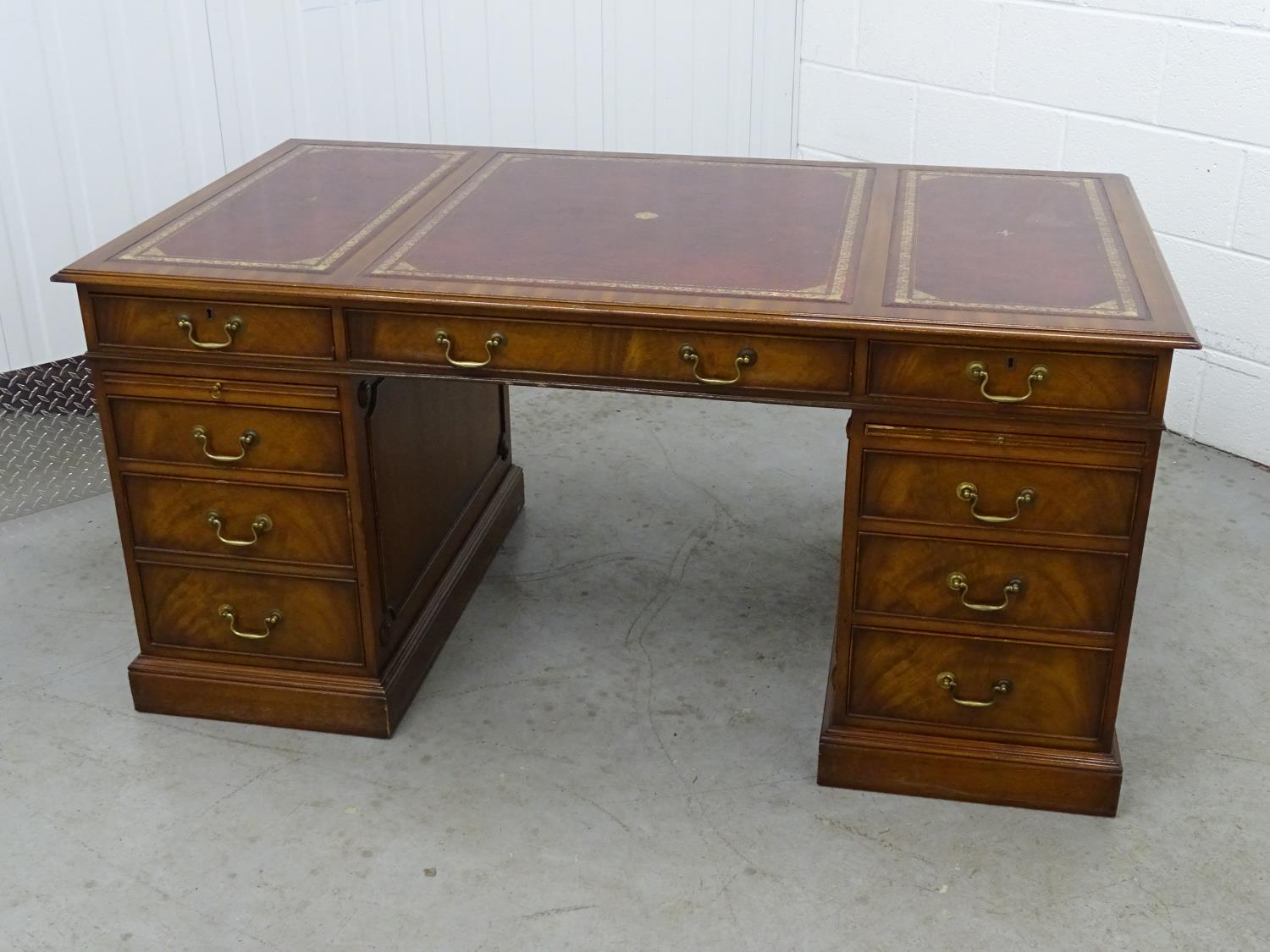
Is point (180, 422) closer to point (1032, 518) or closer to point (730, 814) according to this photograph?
point (730, 814)

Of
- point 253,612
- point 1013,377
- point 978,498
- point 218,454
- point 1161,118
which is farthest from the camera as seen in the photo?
point 1161,118

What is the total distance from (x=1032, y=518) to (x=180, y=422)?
58.9 inches

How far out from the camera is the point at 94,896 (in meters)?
2.31

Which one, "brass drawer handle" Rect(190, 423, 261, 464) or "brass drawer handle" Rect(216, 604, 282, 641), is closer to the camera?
"brass drawer handle" Rect(190, 423, 261, 464)

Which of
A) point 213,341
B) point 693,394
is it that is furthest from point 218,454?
point 693,394

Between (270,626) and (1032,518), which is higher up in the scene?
(1032,518)

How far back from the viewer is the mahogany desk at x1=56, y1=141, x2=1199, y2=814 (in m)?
2.27

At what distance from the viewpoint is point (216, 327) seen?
2445 millimetres

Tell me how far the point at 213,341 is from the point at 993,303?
1320 mm

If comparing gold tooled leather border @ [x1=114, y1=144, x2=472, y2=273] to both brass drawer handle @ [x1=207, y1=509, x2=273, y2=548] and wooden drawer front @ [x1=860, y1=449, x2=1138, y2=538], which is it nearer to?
brass drawer handle @ [x1=207, y1=509, x2=273, y2=548]

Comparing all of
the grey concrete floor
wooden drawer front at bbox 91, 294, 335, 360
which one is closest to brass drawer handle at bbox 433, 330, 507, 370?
wooden drawer front at bbox 91, 294, 335, 360

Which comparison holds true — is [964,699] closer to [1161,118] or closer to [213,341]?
[213,341]

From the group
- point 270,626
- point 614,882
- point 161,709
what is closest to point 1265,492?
point 614,882

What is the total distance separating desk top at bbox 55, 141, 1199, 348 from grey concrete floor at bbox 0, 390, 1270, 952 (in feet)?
2.86
